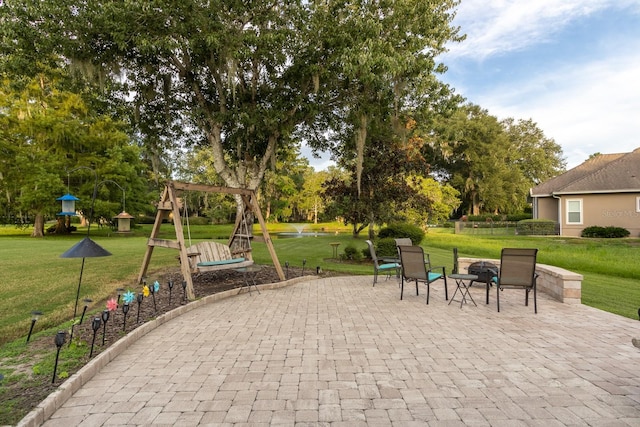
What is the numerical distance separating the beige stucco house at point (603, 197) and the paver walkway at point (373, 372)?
18858 mm

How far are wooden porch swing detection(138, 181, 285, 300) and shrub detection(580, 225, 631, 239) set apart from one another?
63.4 feet

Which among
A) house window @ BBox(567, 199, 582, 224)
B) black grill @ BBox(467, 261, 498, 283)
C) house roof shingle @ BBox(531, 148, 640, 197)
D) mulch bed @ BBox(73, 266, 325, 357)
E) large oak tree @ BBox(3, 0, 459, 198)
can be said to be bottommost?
Result: mulch bed @ BBox(73, 266, 325, 357)

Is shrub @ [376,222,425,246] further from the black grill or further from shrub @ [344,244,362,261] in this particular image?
the black grill

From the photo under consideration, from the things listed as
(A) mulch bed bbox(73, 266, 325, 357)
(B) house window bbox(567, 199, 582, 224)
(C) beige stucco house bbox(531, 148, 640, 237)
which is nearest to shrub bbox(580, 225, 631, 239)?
(C) beige stucco house bbox(531, 148, 640, 237)

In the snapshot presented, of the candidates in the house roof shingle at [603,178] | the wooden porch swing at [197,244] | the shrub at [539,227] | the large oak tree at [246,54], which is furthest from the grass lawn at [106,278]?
the shrub at [539,227]

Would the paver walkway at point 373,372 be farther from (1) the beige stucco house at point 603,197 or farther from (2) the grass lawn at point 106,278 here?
(1) the beige stucco house at point 603,197

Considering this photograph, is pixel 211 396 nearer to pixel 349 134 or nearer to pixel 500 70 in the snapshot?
pixel 349 134

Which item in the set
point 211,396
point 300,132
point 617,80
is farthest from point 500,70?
point 211,396

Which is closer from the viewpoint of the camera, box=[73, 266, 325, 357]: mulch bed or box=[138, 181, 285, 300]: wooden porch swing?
box=[73, 266, 325, 357]: mulch bed

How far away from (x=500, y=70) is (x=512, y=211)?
26.5m

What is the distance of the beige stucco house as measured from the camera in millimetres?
19875

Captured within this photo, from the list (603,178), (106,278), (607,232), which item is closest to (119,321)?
(106,278)

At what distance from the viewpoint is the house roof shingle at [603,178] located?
66.5 ft

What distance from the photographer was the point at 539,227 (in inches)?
885
